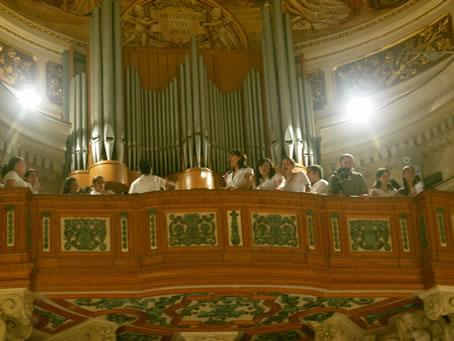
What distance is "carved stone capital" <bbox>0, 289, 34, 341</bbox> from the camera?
47.1ft

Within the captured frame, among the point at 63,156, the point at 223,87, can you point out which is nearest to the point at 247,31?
the point at 223,87

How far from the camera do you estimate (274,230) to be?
598 inches

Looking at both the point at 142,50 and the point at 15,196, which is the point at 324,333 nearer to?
the point at 15,196

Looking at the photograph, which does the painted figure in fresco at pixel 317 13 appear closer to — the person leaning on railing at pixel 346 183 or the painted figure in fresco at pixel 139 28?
the painted figure in fresco at pixel 139 28

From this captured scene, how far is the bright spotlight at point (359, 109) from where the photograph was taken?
2078 centimetres

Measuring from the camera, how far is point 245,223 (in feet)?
49.7

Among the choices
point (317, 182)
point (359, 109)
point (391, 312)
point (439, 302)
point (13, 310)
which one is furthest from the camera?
point (359, 109)

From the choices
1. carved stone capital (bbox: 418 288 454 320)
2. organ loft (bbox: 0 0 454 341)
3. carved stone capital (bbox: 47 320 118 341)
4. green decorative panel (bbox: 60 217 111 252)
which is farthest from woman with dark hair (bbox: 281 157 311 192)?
carved stone capital (bbox: 47 320 118 341)

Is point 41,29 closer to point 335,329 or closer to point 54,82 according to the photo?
point 54,82

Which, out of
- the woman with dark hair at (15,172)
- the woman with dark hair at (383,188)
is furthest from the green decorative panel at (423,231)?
the woman with dark hair at (15,172)

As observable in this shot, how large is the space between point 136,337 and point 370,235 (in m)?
4.11

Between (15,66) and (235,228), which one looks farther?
(15,66)

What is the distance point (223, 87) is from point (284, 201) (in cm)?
615

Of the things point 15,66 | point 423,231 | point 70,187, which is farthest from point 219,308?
point 15,66
